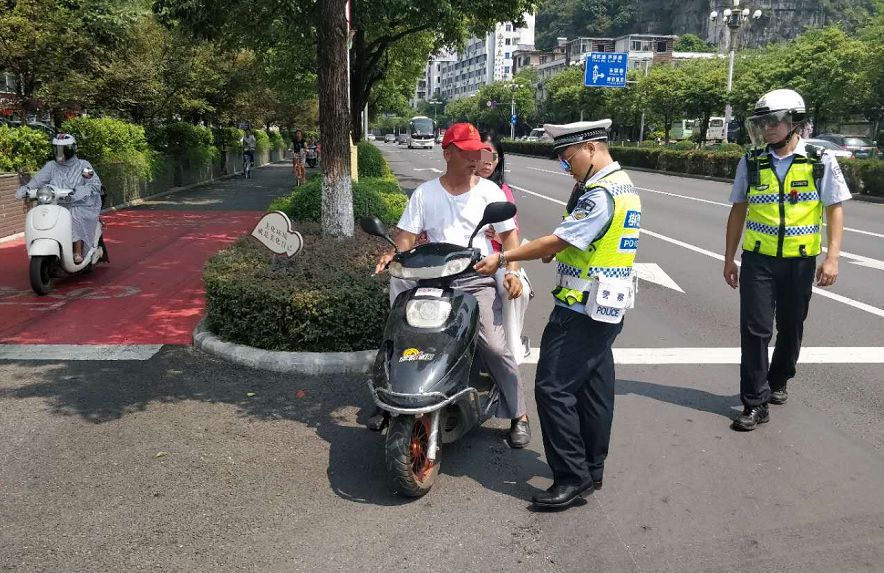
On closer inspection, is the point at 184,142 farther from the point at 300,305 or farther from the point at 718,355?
the point at 718,355

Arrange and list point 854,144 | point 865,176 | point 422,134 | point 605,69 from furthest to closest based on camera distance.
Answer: point 422,134 → point 605,69 → point 854,144 → point 865,176

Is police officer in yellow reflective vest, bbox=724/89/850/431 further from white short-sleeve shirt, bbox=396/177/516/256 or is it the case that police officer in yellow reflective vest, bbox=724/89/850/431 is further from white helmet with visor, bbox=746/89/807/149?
white short-sleeve shirt, bbox=396/177/516/256

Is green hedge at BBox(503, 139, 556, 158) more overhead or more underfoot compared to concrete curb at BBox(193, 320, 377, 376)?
more overhead

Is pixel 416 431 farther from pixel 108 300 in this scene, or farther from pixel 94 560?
pixel 108 300

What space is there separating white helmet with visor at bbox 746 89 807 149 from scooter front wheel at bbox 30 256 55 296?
267 inches

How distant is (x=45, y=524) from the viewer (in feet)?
11.3

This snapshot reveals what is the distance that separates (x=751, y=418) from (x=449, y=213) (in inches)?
87.4

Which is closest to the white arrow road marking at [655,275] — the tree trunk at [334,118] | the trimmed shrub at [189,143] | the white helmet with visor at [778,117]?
the tree trunk at [334,118]

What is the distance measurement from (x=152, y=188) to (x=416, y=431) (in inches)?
667

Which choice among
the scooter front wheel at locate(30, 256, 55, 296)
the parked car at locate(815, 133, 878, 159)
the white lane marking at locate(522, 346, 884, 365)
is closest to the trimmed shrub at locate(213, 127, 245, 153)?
the scooter front wheel at locate(30, 256, 55, 296)

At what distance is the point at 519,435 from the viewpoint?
14.3 feet

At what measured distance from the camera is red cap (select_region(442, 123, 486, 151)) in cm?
400

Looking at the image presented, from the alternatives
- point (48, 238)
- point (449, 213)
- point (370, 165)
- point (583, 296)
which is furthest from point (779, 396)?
point (370, 165)

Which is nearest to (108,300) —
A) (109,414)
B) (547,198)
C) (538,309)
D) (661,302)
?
(109,414)
